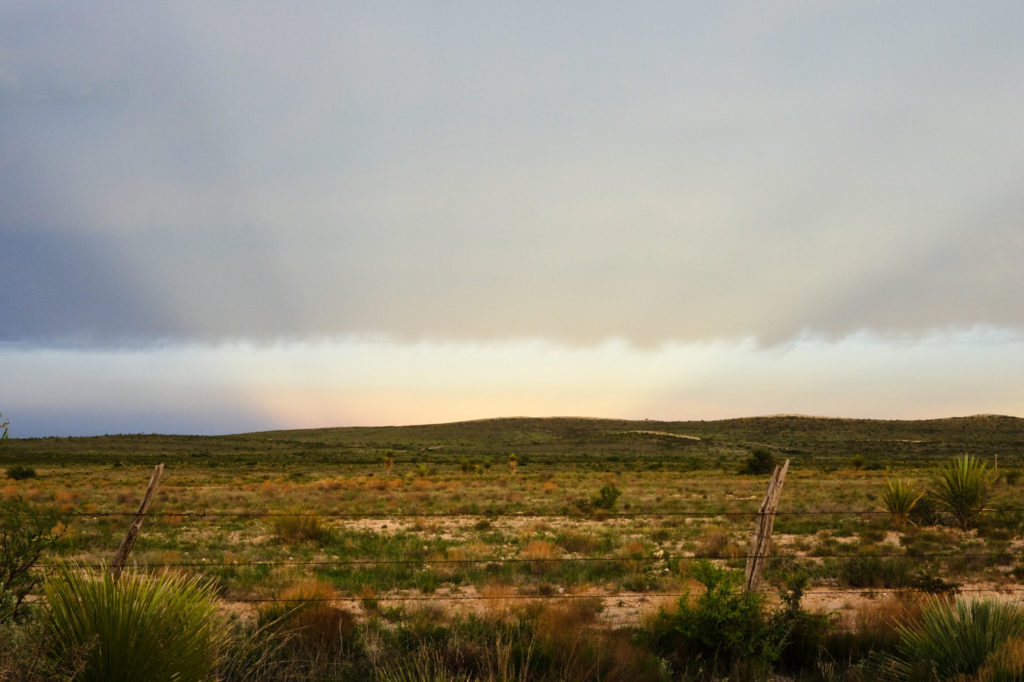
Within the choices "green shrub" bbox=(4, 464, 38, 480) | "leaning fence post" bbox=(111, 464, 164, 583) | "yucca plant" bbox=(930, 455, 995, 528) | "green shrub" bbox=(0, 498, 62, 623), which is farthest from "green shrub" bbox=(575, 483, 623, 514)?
"green shrub" bbox=(4, 464, 38, 480)

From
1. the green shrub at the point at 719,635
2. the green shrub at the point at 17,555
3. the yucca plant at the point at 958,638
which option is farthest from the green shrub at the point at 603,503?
the green shrub at the point at 17,555

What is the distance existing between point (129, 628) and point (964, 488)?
66.6ft

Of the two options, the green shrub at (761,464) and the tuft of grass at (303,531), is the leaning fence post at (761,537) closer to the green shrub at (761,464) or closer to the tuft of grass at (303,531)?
the tuft of grass at (303,531)

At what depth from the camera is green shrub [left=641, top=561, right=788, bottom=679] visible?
7180 mm

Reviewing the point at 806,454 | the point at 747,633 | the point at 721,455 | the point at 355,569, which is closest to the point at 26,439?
the point at 721,455

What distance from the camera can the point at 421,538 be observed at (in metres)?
17.9

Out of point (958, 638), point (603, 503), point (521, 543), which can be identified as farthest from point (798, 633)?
point (603, 503)

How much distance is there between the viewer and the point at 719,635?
7.46 m

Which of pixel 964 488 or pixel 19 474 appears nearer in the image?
pixel 964 488

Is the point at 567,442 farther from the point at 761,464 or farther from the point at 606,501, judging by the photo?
the point at 606,501

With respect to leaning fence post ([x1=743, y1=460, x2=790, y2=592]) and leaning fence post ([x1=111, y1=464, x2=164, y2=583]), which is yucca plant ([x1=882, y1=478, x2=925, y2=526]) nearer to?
leaning fence post ([x1=743, y1=460, x2=790, y2=592])

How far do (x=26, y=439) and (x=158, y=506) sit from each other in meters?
109

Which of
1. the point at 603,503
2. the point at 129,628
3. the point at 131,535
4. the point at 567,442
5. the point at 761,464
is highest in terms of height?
the point at 131,535

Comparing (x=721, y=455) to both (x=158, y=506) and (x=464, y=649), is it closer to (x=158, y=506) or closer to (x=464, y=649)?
(x=158, y=506)
